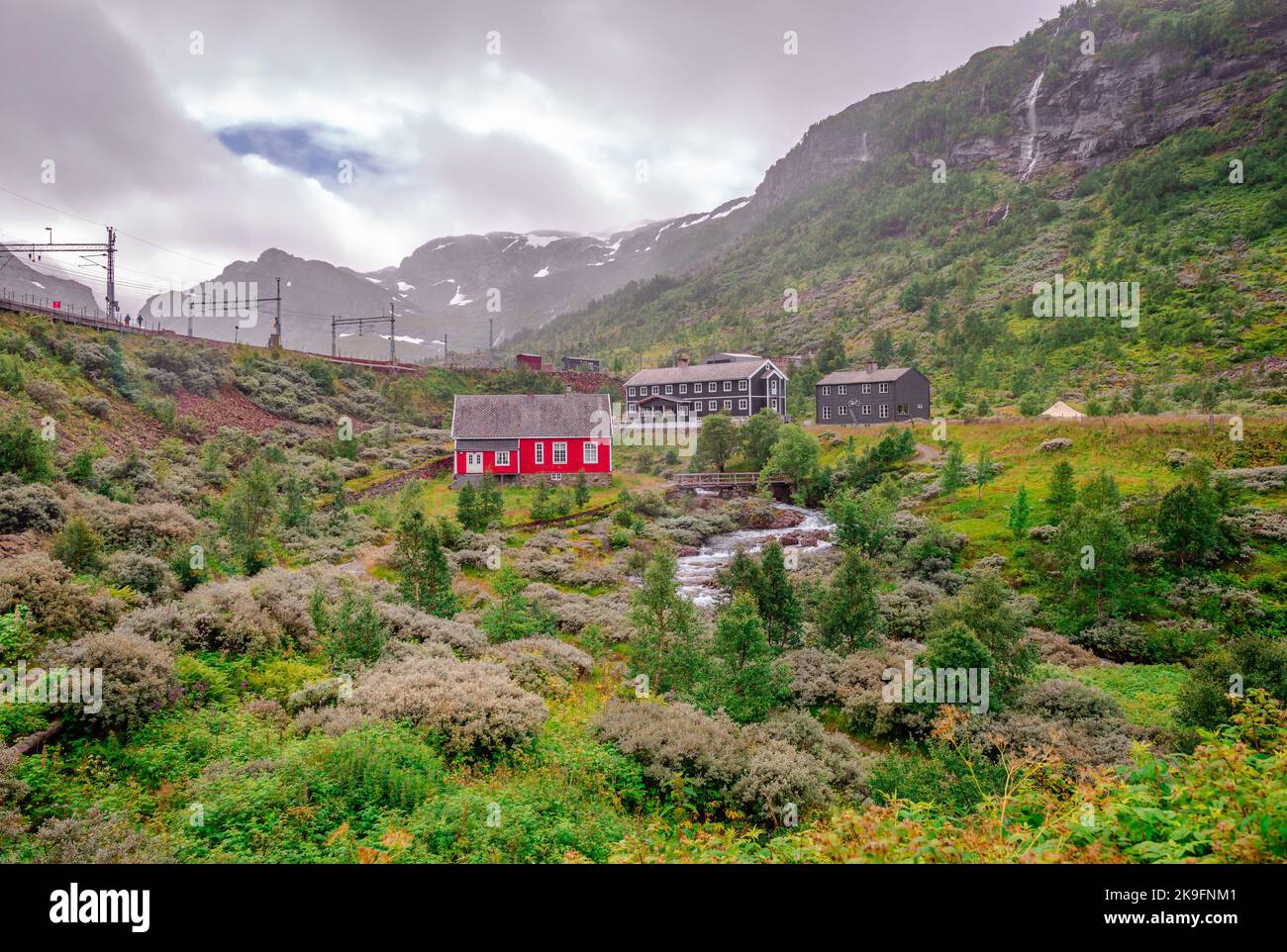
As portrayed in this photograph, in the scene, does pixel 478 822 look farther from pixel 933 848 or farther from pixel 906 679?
pixel 906 679

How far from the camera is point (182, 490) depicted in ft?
96.6

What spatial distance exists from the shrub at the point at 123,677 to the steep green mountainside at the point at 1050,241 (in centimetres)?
5570

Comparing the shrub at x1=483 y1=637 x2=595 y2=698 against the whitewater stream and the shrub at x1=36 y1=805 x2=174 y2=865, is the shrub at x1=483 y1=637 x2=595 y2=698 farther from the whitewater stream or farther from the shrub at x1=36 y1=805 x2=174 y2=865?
the whitewater stream

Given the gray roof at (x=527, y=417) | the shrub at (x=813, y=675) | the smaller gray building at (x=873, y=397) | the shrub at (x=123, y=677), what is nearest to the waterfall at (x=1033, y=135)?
the smaller gray building at (x=873, y=397)

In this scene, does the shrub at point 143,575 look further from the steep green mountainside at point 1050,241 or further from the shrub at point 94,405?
the steep green mountainside at point 1050,241

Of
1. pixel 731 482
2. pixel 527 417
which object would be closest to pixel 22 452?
pixel 527 417

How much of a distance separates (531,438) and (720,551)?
20.1 metres

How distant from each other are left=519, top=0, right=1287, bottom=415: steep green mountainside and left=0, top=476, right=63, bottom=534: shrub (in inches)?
2296

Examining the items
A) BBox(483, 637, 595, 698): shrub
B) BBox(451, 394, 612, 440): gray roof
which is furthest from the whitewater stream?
BBox(451, 394, 612, 440): gray roof

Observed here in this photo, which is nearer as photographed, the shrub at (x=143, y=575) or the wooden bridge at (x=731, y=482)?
the shrub at (x=143, y=575)

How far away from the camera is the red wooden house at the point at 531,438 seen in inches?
1978

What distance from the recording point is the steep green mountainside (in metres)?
67.4
